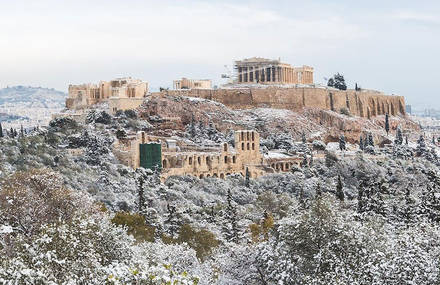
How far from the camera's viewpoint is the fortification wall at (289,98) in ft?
431

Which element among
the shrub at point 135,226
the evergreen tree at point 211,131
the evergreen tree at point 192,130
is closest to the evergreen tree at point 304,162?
the evergreen tree at point 211,131

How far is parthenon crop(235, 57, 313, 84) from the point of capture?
481 ft

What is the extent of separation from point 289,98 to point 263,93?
4198 millimetres

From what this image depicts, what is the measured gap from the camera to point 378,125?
480 ft

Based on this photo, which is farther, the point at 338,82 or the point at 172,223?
the point at 338,82

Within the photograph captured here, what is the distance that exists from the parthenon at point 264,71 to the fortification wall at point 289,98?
29.0 feet

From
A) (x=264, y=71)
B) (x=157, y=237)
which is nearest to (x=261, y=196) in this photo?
(x=157, y=237)

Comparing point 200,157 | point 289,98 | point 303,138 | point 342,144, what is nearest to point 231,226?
point 200,157

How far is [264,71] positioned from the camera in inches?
5802

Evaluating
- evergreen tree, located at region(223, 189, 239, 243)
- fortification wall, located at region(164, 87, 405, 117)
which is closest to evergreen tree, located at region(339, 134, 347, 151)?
fortification wall, located at region(164, 87, 405, 117)

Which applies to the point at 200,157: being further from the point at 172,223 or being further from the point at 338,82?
the point at 338,82

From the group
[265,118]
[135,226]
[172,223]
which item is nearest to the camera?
[135,226]

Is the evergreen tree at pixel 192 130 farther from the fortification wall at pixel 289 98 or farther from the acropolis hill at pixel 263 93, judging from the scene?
the fortification wall at pixel 289 98

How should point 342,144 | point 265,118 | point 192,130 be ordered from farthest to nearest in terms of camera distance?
point 265,118 → point 342,144 → point 192,130
